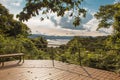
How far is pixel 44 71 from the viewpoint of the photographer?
1002cm

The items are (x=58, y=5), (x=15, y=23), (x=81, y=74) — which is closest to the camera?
(x=58, y=5)

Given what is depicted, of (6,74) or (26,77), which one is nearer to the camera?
(26,77)

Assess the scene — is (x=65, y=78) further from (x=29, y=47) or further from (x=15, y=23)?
(x=15, y=23)

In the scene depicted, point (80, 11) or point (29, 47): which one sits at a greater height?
point (80, 11)

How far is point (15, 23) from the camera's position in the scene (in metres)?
43.2

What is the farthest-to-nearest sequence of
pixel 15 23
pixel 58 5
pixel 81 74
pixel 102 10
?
pixel 15 23
pixel 102 10
pixel 81 74
pixel 58 5

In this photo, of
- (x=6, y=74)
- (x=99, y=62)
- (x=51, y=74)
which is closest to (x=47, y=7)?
(x=51, y=74)

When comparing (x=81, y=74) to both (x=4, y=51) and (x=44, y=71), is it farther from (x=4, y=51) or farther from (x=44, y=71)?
(x=4, y=51)

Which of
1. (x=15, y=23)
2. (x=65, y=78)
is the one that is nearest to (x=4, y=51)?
(x=65, y=78)

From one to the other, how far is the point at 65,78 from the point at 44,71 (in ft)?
5.40

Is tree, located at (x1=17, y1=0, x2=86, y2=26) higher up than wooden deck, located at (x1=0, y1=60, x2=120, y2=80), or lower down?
higher up

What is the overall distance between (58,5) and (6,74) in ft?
12.9

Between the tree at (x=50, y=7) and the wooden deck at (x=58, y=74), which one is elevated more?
the tree at (x=50, y=7)

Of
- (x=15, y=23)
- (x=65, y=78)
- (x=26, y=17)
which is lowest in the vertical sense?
(x=65, y=78)
